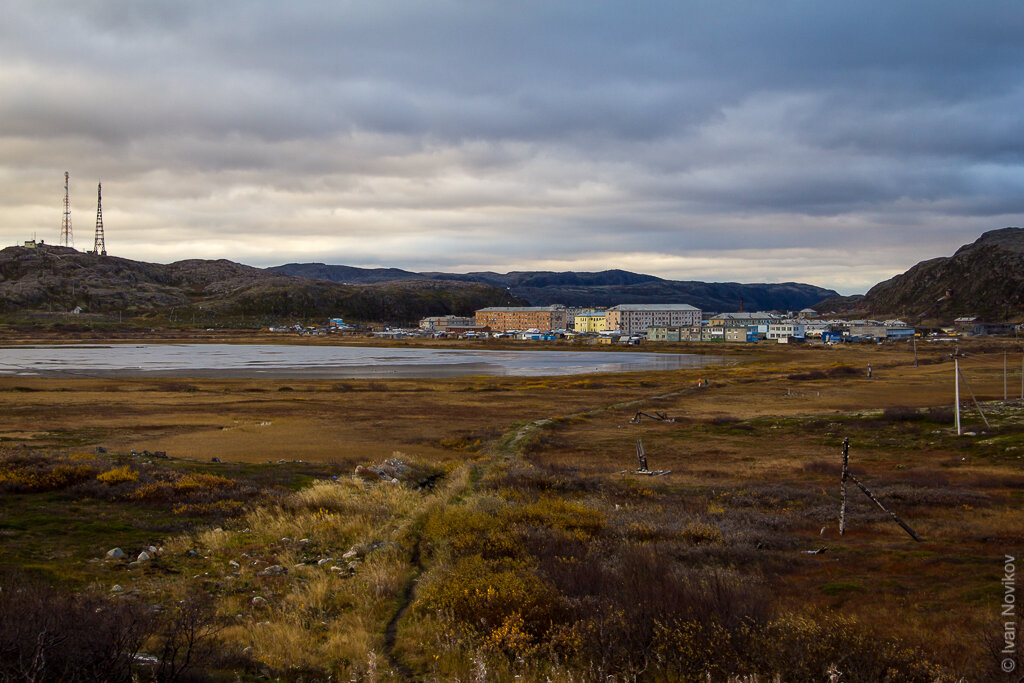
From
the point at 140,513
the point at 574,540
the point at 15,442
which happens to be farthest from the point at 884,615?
the point at 15,442

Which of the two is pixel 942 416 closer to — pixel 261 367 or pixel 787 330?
pixel 261 367

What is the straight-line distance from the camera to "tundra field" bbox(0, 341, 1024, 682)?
290 inches

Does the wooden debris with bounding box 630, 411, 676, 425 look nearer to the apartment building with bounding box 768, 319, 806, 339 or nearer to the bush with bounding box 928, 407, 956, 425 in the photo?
the bush with bounding box 928, 407, 956, 425

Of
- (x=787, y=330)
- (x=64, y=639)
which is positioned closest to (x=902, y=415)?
(x=64, y=639)

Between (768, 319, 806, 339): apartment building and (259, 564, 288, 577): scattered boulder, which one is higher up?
(768, 319, 806, 339): apartment building

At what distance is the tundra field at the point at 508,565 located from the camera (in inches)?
290

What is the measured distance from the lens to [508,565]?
10.8 meters

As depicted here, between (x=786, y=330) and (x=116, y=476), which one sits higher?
(x=786, y=330)

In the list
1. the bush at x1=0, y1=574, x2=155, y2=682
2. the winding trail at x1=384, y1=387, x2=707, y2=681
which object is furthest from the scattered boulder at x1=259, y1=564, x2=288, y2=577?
the bush at x1=0, y1=574, x2=155, y2=682

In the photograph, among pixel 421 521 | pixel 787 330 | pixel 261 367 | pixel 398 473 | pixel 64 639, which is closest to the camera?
pixel 64 639

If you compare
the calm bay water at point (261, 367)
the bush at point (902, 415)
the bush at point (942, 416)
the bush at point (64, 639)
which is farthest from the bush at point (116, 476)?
the calm bay water at point (261, 367)

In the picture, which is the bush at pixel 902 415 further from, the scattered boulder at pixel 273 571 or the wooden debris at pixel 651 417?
the scattered boulder at pixel 273 571

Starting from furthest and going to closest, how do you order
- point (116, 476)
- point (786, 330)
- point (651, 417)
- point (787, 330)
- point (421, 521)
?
point (786, 330), point (787, 330), point (651, 417), point (116, 476), point (421, 521)

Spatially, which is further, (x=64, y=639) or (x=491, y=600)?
(x=491, y=600)
